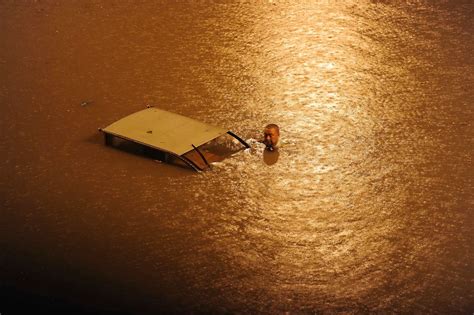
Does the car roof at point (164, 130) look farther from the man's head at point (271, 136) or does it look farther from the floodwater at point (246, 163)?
the man's head at point (271, 136)

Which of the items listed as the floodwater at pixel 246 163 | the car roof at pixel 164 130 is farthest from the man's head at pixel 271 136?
the car roof at pixel 164 130

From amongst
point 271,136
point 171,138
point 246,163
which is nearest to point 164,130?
point 171,138

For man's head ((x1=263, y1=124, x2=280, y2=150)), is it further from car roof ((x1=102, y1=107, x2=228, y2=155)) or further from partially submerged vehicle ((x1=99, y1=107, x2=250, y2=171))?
car roof ((x1=102, y1=107, x2=228, y2=155))

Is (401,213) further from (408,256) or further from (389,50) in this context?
(389,50)

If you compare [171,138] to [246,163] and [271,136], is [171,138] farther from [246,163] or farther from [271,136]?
[271,136]

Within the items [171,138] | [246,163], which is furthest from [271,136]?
[171,138]

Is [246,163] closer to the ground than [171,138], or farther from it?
closer to the ground

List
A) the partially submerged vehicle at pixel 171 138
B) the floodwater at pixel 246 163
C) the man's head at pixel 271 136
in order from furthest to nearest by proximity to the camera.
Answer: the man's head at pixel 271 136, the partially submerged vehicle at pixel 171 138, the floodwater at pixel 246 163
